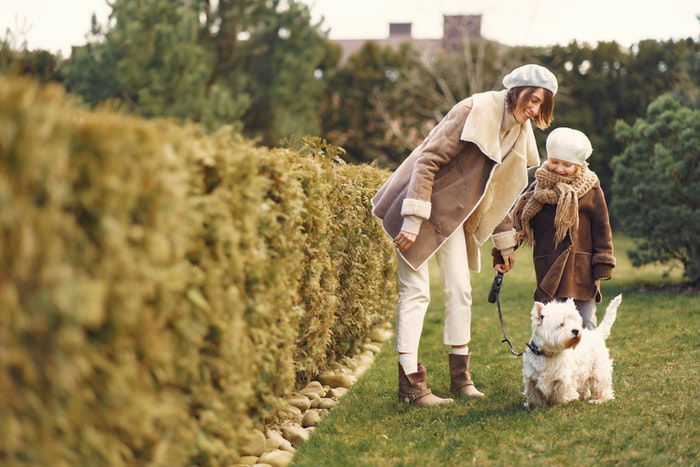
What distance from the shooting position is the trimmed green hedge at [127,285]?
1863 mm

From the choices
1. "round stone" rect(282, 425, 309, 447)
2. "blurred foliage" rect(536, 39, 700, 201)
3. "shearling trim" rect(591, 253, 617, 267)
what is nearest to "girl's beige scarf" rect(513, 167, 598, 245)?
"shearling trim" rect(591, 253, 617, 267)

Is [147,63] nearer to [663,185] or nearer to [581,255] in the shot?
[663,185]

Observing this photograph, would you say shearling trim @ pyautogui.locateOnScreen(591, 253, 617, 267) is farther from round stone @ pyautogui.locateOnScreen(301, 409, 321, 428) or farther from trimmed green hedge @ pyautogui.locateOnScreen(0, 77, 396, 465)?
trimmed green hedge @ pyautogui.locateOnScreen(0, 77, 396, 465)

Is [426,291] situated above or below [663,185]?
below

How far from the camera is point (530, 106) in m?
A: 4.40

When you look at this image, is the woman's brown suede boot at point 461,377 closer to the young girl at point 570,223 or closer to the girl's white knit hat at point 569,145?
the young girl at point 570,223

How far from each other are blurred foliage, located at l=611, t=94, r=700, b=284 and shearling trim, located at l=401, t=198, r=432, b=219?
577 cm

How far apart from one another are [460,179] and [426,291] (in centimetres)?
74

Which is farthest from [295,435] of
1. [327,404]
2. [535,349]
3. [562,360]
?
[562,360]

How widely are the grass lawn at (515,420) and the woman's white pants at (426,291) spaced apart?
46cm

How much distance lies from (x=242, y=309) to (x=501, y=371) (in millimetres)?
3132

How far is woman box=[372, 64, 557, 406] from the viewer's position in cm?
439

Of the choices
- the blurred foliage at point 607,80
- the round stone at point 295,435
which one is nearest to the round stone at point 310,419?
the round stone at point 295,435

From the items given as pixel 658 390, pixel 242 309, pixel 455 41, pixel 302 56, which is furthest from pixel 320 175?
pixel 455 41
